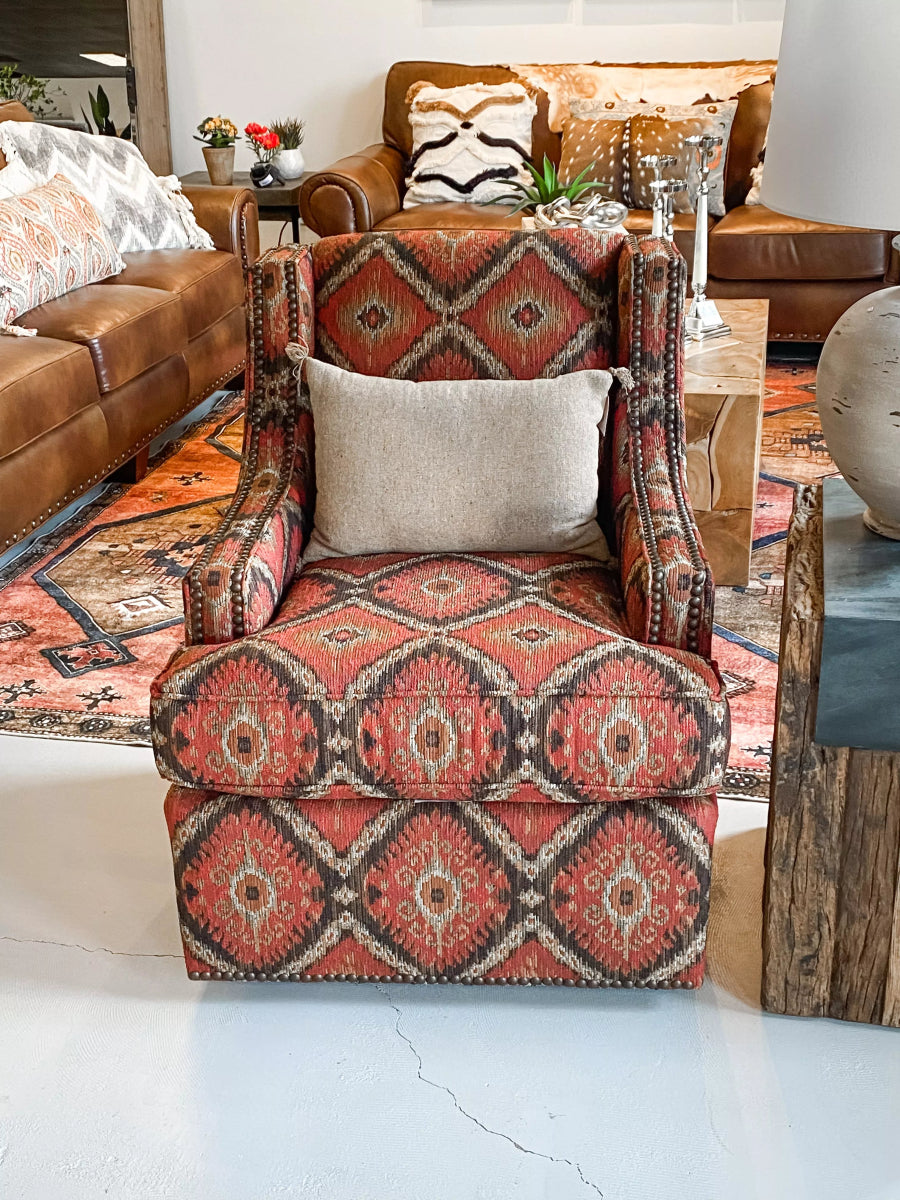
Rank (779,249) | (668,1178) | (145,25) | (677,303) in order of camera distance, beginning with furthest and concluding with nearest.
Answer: (145,25) → (779,249) → (677,303) → (668,1178)

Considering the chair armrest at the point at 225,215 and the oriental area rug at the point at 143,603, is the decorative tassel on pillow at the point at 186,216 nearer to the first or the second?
the chair armrest at the point at 225,215

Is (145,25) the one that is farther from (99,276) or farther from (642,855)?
(642,855)

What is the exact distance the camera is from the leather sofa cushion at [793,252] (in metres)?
4.02

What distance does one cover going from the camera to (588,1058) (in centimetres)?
158

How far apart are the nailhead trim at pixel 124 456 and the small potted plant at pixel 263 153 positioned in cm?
104

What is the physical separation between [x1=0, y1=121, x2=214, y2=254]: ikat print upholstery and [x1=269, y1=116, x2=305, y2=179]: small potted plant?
0.92 metres

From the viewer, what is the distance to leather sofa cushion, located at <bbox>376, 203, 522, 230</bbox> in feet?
14.0

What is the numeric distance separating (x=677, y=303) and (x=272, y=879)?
101cm

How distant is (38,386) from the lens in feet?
9.29

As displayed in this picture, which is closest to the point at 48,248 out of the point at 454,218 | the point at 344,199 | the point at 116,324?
the point at 116,324

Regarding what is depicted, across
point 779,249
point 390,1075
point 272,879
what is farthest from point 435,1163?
point 779,249

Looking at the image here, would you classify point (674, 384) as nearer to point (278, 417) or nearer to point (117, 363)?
point (278, 417)

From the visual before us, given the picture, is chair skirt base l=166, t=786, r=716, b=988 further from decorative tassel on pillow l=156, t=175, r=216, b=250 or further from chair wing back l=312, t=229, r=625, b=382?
decorative tassel on pillow l=156, t=175, r=216, b=250

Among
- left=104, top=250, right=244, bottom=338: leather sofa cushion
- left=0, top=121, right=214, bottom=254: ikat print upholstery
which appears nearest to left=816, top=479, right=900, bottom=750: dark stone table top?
left=104, top=250, right=244, bottom=338: leather sofa cushion
